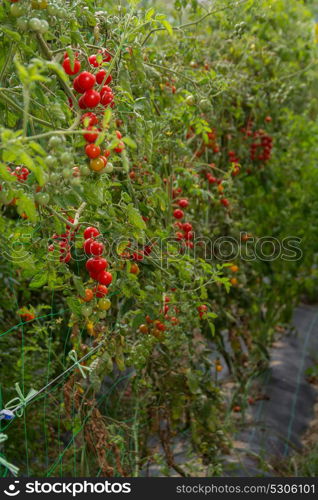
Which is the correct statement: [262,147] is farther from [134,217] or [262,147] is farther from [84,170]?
[84,170]

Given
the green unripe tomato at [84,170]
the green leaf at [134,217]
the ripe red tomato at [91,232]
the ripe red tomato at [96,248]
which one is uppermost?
the green unripe tomato at [84,170]

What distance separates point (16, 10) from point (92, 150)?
234 mm

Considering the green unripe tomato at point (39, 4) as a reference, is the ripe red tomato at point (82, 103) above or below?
below

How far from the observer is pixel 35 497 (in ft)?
3.79

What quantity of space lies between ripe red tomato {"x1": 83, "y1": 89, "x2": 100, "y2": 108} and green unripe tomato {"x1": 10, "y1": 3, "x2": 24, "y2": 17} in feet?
0.47

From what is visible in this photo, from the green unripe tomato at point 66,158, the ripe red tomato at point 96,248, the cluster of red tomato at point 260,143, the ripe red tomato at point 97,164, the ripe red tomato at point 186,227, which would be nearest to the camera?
the green unripe tomato at point 66,158

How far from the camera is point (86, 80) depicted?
0.90 meters

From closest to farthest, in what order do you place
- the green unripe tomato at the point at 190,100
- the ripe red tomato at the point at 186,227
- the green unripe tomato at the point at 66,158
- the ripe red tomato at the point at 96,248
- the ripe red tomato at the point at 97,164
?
the green unripe tomato at the point at 66,158, the ripe red tomato at the point at 97,164, the ripe red tomato at the point at 96,248, the green unripe tomato at the point at 190,100, the ripe red tomato at the point at 186,227

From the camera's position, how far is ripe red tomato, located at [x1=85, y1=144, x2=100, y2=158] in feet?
2.79

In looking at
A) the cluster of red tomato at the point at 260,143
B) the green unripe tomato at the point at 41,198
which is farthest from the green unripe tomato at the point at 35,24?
the cluster of red tomato at the point at 260,143

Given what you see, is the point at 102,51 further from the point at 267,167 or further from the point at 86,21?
the point at 267,167

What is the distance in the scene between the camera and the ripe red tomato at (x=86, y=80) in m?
0.89

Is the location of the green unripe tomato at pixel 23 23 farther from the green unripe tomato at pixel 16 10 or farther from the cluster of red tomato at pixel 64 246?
the cluster of red tomato at pixel 64 246

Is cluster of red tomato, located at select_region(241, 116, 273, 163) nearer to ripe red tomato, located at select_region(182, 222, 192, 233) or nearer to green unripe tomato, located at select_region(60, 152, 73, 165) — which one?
ripe red tomato, located at select_region(182, 222, 192, 233)
